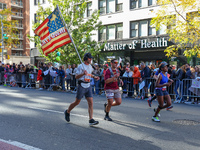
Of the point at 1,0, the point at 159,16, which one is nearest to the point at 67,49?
the point at 159,16

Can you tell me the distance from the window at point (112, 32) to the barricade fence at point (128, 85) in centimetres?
1193

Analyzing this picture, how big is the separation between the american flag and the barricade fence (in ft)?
7.94

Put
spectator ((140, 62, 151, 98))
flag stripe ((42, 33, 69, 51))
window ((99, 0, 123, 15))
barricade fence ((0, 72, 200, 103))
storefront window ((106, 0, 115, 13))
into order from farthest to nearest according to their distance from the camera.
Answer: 1. storefront window ((106, 0, 115, 13))
2. window ((99, 0, 123, 15))
3. spectator ((140, 62, 151, 98))
4. barricade fence ((0, 72, 200, 103))
5. flag stripe ((42, 33, 69, 51))

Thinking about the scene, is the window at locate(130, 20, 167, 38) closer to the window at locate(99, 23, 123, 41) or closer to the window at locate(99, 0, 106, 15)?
the window at locate(99, 23, 123, 41)

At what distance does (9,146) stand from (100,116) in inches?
144

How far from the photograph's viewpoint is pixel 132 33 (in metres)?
26.9

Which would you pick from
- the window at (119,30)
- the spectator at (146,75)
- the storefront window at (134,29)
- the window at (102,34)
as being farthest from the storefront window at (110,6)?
the spectator at (146,75)

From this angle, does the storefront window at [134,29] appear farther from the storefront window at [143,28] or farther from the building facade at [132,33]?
the storefront window at [143,28]

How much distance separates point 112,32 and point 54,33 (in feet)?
68.6

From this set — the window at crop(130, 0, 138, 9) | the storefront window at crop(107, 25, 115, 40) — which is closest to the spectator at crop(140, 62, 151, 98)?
the window at crop(130, 0, 138, 9)

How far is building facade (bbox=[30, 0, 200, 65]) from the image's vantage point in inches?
968

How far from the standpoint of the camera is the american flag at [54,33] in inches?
312

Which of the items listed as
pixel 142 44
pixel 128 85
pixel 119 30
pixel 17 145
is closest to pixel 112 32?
pixel 119 30

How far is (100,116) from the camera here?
310 inches
